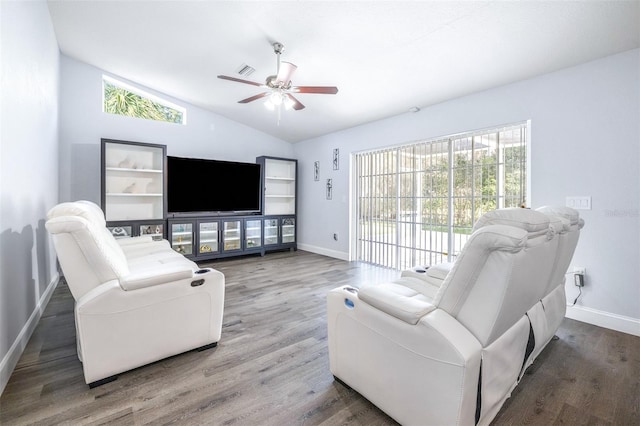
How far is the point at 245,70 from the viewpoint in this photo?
3.62 m

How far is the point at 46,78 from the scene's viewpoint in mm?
3006

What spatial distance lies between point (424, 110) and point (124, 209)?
479 cm

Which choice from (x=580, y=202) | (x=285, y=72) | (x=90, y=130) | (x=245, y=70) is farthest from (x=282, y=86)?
(x=90, y=130)

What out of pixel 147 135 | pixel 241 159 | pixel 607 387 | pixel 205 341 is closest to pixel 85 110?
pixel 147 135

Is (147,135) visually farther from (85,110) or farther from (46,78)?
(46,78)

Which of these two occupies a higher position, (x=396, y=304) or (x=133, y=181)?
(x=133, y=181)

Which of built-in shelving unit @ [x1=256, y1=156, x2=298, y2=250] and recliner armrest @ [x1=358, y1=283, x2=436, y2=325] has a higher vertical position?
built-in shelving unit @ [x1=256, y1=156, x2=298, y2=250]

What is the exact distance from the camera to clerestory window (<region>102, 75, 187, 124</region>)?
454 cm

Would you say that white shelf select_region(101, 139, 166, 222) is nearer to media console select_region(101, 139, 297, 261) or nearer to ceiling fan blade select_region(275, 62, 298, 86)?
media console select_region(101, 139, 297, 261)

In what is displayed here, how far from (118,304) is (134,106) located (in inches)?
168

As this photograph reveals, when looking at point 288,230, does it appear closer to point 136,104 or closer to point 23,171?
point 136,104

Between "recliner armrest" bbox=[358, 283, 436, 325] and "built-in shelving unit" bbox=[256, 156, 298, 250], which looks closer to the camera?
"recliner armrest" bbox=[358, 283, 436, 325]

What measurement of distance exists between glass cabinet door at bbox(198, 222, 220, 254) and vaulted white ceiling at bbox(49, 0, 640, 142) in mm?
2266

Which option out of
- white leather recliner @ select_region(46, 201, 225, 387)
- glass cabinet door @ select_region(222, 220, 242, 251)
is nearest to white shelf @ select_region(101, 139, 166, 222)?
glass cabinet door @ select_region(222, 220, 242, 251)
